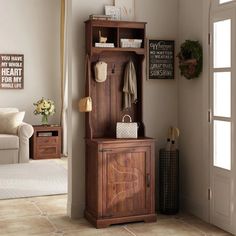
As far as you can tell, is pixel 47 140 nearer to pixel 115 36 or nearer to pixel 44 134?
pixel 44 134

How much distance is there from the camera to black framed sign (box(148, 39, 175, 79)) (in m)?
5.06

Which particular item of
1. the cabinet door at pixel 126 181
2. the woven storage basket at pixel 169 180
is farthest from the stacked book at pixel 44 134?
the cabinet door at pixel 126 181

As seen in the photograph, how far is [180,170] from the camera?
5.23 meters

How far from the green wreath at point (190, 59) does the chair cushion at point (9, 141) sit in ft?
13.2

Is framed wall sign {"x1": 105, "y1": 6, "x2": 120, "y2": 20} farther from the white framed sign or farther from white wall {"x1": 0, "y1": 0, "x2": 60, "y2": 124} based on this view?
white wall {"x1": 0, "y1": 0, "x2": 60, "y2": 124}

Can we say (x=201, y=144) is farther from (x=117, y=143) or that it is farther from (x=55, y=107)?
(x=55, y=107)

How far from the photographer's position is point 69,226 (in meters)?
4.59

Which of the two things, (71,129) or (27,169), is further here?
(27,169)

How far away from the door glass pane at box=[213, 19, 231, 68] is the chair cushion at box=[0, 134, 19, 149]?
4478 millimetres

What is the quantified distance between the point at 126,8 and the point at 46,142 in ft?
14.0

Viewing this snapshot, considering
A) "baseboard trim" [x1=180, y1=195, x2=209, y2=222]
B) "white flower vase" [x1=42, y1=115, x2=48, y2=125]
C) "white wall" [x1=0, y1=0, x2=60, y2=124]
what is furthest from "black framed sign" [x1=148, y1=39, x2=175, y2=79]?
"white wall" [x1=0, y1=0, x2=60, y2=124]

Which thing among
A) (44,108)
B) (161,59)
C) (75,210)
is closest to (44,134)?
(44,108)

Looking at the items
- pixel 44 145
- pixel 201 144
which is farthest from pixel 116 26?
pixel 44 145

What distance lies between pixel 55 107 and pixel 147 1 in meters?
4.54
